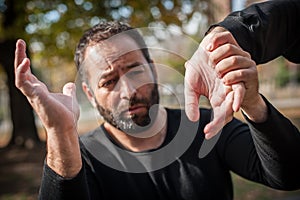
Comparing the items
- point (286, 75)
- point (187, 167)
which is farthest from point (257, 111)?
point (286, 75)

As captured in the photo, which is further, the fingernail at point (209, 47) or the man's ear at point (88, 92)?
the man's ear at point (88, 92)

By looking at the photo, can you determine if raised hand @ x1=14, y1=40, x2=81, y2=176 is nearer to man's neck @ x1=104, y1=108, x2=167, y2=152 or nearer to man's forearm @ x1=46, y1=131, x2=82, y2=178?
man's forearm @ x1=46, y1=131, x2=82, y2=178

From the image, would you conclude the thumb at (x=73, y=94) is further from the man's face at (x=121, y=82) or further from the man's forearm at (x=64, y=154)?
the man's face at (x=121, y=82)

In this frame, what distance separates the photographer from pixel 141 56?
5.04 ft

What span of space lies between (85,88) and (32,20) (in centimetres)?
601

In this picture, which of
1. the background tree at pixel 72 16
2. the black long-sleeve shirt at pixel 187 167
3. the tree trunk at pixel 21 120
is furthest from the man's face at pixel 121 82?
the tree trunk at pixel 21 120

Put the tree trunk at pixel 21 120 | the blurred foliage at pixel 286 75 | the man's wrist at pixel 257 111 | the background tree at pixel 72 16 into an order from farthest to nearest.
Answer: the blurred foliage at pixel 286 75 < the tree trunk at pixel 21 120 < the background tree at pixel 72 16 < the man's wrist at pixel 257 111

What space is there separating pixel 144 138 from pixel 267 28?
667mm

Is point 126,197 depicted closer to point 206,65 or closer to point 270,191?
point 206,65

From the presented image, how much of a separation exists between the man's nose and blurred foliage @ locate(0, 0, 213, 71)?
4.97m

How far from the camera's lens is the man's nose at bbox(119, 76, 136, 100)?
141 centimetres

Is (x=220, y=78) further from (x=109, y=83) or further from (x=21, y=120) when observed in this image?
(x=21, y=120)

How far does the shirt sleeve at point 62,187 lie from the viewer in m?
1.02

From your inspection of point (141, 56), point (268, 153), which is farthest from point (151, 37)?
point (268, 153)
